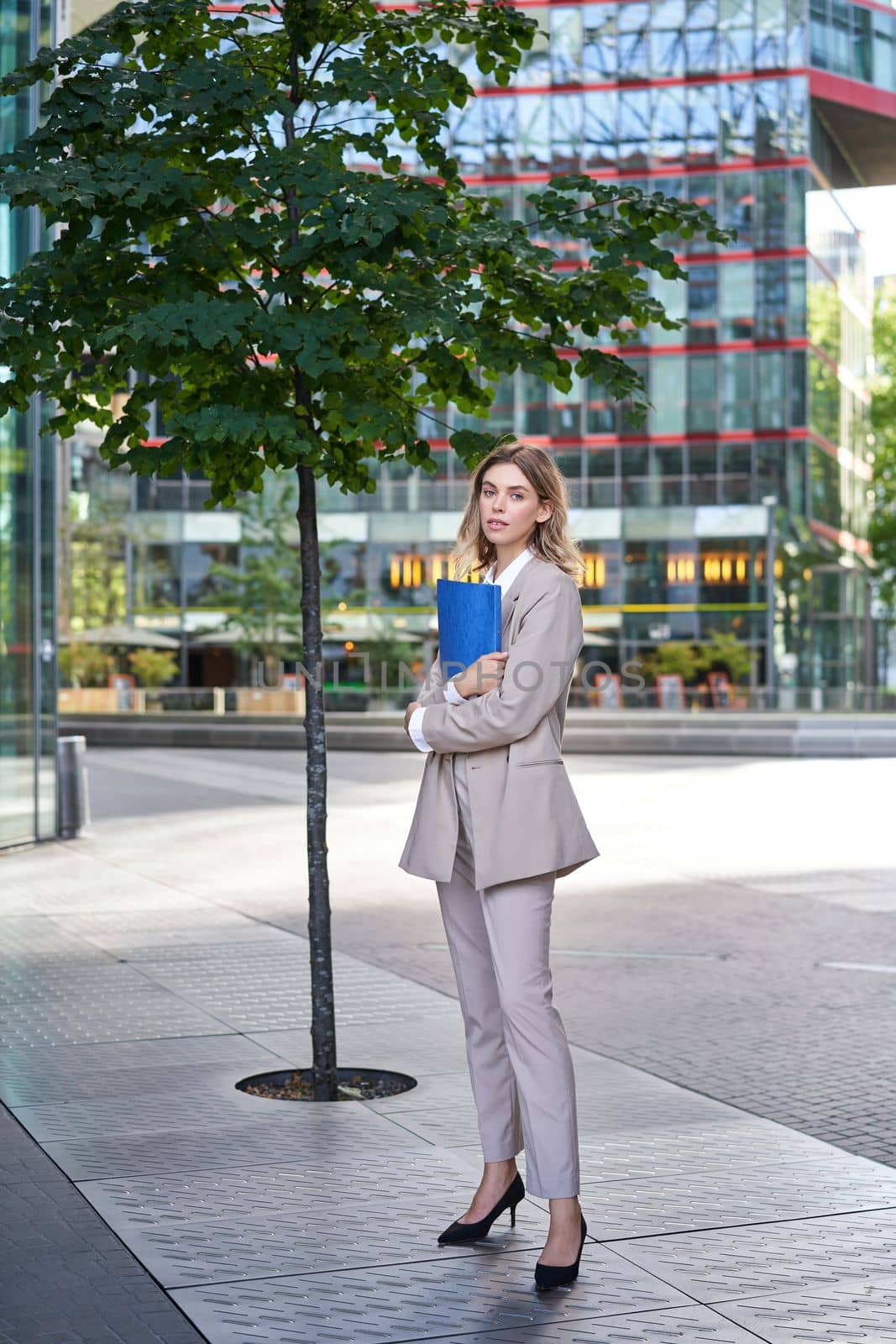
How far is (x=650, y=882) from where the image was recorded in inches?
512

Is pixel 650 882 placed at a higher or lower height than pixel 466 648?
lower

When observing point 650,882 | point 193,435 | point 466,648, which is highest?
point 193,435

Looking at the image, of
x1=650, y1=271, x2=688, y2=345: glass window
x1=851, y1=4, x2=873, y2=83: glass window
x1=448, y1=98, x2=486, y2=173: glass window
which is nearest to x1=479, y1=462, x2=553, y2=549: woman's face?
x1=650, y1=271, x2=688, y2=345: glass window

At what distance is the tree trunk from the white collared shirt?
1.96m

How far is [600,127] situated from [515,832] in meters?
56.2

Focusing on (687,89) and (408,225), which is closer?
(408,225)

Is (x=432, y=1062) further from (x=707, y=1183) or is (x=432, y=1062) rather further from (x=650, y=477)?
(x=650, y=477)

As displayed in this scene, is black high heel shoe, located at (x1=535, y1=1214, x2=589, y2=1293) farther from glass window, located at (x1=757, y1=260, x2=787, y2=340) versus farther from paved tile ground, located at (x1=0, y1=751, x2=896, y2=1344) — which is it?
glass window, located at (x1=757, y1=260, x2=787, y2=340)

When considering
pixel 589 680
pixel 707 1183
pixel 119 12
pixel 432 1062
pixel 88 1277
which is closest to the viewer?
pixel 88 1277

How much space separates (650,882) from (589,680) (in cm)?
4221

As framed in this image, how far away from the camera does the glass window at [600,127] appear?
57.0 meters

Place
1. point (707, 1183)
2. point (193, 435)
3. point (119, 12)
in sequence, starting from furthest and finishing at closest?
point (119, 12), point (193, 435), point (707, 1183)

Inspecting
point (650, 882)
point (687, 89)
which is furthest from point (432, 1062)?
point (687, 89)

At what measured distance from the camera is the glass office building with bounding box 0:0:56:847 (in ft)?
47.0
